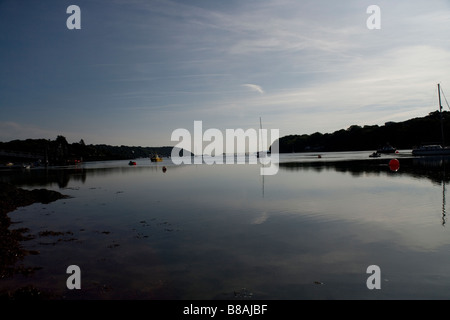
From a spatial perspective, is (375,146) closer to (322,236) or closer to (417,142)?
(417,142)

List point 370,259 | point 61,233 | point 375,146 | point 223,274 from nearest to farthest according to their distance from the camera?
point 223,274 → point 370,259 → point 61,233 → point 375,146

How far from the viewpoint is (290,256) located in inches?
392

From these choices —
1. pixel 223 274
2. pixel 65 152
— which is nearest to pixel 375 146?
pixel 65 152

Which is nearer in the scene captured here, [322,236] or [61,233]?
[322,236]

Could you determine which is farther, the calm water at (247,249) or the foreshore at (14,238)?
the calm water at (247,249)

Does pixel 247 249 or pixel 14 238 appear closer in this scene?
pixel 247 249

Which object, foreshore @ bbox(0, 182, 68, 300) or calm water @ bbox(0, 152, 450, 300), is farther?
calm water @ bbox(0, 152, 450, 300)

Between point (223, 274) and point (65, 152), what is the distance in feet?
645
